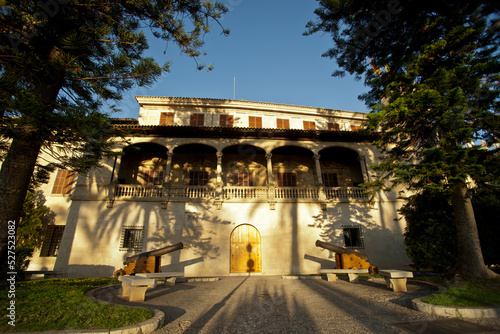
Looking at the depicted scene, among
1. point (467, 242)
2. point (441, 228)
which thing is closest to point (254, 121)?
point (441, 228)

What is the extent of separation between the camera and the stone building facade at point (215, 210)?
13.5 meters

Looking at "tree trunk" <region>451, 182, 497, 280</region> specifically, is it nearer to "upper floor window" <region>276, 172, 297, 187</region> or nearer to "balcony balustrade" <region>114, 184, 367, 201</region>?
"balcony balustrade" <region>114, 184, 367, 201</region>

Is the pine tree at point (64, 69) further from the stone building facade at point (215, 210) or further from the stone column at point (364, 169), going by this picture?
the stone column at point (364, 169)

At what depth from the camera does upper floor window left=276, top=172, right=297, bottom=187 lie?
58.4ft

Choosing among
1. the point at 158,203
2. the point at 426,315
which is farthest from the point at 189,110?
the point at 426,315

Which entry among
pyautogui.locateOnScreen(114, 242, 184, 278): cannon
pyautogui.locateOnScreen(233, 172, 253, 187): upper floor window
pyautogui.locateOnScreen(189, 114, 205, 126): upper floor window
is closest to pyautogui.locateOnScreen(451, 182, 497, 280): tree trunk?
pyautogui.locateOnScreen(114, 242, 184, 278): cannon

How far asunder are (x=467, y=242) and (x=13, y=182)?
45.3ft

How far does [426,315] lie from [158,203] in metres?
13.3

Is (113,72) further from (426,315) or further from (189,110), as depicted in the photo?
(426,315)

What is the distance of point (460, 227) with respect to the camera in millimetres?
7715

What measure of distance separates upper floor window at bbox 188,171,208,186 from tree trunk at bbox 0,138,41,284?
10.6 m

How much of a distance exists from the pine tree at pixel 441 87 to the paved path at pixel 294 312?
137 inches

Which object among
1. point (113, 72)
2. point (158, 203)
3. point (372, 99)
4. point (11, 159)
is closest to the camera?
point (11, 159)

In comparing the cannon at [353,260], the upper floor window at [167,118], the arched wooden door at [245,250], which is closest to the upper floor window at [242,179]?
the arched wooden door at [245,250]
